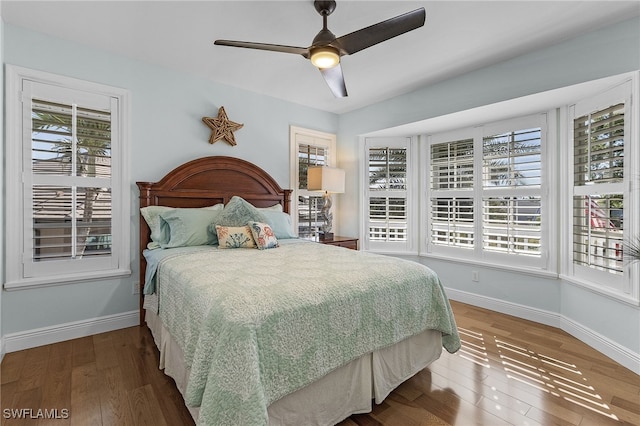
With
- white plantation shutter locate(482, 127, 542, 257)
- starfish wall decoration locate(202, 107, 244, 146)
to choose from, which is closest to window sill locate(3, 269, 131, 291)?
starfish wall decoration locate(202, 107, 244, 146)

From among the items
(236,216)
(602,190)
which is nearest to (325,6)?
(236,216)

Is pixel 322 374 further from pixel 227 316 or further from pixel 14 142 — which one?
pixel 14 142

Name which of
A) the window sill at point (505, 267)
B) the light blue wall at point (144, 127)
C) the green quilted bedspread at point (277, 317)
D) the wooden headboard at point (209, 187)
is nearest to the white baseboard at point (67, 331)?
the light blue wall at point (144, 127)

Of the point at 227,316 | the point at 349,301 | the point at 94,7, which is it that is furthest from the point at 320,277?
the point at 94,7

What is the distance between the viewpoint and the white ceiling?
2.20m

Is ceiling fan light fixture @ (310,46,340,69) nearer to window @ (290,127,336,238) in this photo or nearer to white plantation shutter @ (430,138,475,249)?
window @ (290,127,336,238)

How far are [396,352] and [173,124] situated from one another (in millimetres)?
3007

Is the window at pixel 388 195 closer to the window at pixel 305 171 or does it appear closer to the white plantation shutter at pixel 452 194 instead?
the white plantation shutter at pixel 452 194

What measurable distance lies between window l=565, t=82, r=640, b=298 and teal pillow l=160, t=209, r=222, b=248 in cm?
338

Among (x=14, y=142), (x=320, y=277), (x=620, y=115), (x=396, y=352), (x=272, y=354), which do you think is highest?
(x=620, y=115)

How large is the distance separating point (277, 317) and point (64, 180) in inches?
98.3

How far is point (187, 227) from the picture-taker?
2859mm

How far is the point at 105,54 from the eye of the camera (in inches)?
113

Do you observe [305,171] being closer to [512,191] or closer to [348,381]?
[512,191]
